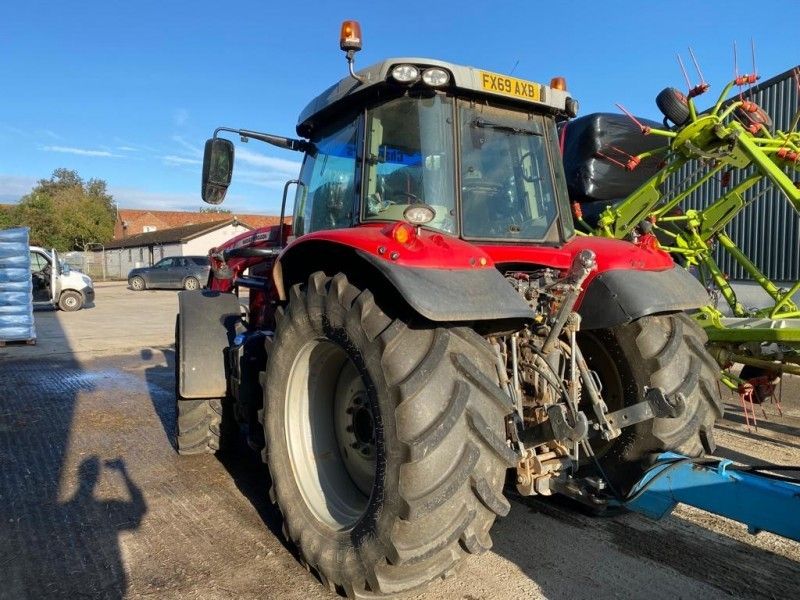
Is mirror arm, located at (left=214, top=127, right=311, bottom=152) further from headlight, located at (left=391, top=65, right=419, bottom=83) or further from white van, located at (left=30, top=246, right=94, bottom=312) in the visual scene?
white van, located at (left=30, top=246, right=94, bottom=312)

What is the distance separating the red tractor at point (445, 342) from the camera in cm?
250

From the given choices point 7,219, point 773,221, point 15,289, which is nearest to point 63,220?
point 7,219

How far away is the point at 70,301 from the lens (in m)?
18.0

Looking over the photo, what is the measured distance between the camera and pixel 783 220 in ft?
34.0

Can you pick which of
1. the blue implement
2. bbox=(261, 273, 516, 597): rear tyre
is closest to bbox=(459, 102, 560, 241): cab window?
bbox=(261, 273, 516, 597): rear tyre

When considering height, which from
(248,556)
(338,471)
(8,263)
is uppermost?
(8,263)

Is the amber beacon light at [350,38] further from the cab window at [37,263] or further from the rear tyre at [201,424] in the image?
the cab window at [37,263]

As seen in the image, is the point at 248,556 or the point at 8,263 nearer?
the point at 248,556

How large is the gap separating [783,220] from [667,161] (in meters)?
6.20

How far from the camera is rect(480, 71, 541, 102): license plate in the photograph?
3283 millimetres

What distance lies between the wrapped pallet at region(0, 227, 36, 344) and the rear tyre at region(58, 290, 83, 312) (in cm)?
691

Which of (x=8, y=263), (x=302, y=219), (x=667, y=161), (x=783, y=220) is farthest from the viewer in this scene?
(x=8, y=263)

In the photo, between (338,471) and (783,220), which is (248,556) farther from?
(783,220)

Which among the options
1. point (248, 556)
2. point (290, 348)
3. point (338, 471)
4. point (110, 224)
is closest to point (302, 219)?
point (290, 348)
